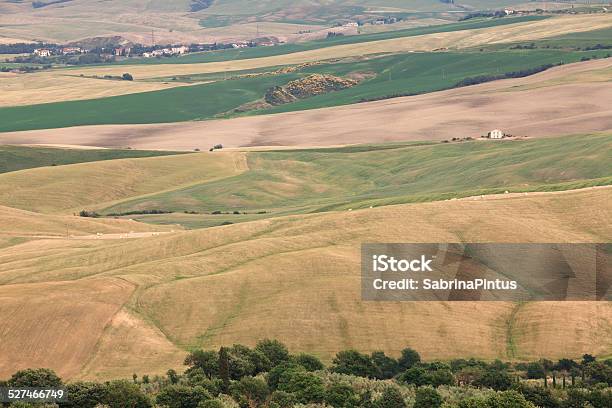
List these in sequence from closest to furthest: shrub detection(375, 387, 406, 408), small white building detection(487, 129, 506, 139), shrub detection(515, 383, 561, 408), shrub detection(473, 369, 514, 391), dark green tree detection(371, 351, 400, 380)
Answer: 1. shrub detection(375, 387, 406, 408)
2. shrub detection(515, 383, 561, 408)
3. shrub detection(473, 369, 514, 391)
4. dark green tree detection(371, 351, 400, 380)
5. small white building detection(487, 129, 506, 139)

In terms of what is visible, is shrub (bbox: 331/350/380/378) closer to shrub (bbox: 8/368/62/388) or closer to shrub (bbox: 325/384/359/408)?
shrub (bbox: 325/384/359/408)

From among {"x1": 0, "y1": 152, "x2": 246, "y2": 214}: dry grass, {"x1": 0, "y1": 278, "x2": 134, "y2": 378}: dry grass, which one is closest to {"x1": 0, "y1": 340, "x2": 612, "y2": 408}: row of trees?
{"x1": 0, "y1": 278, "x2": 134, "y2": 378}: dry grass

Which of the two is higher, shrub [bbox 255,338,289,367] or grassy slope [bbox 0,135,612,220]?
shrub [bbox 255,338,289,367]

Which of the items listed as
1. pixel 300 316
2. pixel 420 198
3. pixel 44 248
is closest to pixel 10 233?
pixel 44 248

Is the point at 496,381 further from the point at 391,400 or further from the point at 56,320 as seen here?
the point at 56,320

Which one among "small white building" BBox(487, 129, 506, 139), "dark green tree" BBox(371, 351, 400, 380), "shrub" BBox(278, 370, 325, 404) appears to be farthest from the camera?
"small white building" BBox(487, 129, 506, 139)

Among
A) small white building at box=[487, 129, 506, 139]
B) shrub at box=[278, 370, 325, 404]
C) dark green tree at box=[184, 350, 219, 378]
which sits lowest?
small white building at box=[487, 129, 506, 139]

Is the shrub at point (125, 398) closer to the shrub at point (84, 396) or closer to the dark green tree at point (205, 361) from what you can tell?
the shrub at point (84, 396)

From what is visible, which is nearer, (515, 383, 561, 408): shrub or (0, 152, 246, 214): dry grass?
(515, 383, 561, 408): shrub
